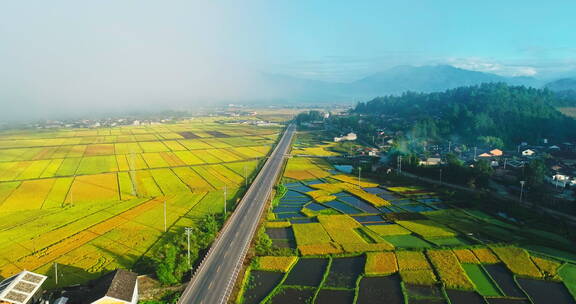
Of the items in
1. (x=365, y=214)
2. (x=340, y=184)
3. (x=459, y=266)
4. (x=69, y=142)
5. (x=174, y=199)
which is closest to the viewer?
(x=459, y=266)

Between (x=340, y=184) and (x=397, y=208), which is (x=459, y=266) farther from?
(x=340, y=184)

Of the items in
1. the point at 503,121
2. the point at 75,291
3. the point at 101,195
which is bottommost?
the point at 75,291

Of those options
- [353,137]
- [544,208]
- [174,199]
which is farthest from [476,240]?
[353,137]

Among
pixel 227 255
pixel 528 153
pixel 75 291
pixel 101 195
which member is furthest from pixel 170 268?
pixel 528 153

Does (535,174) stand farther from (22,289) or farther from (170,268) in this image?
(22,289)

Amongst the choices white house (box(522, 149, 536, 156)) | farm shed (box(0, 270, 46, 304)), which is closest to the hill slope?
white house (box(522, 149, 536, 156))

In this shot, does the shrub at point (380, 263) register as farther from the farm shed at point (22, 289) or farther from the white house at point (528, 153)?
the white house at point (528, 153)
